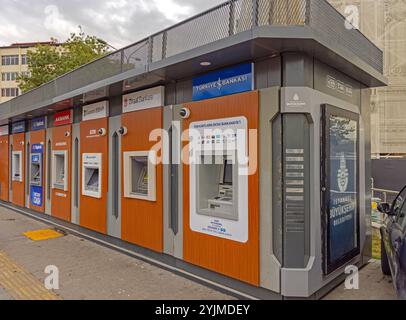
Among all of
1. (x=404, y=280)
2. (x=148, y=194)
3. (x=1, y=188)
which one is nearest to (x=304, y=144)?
(x=404, y=280)

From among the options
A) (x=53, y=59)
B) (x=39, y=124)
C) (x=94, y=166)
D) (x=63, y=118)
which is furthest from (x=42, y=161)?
(x=53, y=59)

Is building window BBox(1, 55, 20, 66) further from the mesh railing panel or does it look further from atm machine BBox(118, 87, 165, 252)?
the mesh railing panel

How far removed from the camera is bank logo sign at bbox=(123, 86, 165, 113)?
5618mm

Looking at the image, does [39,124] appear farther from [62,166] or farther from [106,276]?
[106,276]

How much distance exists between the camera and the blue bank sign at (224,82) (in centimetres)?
436

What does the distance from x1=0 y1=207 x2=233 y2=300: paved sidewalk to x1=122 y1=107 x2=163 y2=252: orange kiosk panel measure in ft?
1.43

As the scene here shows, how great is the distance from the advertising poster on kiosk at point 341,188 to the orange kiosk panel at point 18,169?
9.55 meters

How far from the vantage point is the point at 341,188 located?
4.75 meters

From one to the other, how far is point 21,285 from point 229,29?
14.8 feet


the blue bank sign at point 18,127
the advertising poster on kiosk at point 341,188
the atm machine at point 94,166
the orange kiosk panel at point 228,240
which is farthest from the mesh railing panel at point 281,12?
the blue bank sign at point 18,127

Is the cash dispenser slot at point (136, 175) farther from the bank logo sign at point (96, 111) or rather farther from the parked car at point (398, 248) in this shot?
the parked car at point (398, 248)

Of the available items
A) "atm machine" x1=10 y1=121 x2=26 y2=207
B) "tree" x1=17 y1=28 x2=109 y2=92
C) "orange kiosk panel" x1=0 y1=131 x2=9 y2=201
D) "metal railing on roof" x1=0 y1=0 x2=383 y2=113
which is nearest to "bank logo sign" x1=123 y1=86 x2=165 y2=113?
"metal railing on roof" x1=0 y1=0 x2=383 y2=113

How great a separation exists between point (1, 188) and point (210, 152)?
11.0 meters

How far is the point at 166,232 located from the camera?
17.9 ft
